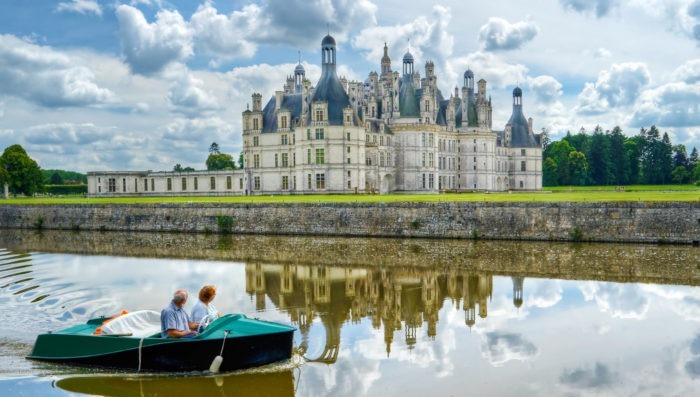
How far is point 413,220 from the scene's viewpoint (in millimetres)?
35562

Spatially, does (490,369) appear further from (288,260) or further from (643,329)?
(288,260)

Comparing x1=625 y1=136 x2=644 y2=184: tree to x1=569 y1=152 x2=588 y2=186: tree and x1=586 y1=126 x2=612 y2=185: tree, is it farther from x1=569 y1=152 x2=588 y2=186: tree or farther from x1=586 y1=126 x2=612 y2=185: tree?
x1=569 y1=152 x2=588 y2=186: tree

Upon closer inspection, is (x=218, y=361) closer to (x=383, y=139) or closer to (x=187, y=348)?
(x=187, y=348)

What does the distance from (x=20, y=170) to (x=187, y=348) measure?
251 ft

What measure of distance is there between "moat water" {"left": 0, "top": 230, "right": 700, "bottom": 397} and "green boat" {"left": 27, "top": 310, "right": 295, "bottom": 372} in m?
0.19

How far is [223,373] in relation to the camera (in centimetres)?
1157

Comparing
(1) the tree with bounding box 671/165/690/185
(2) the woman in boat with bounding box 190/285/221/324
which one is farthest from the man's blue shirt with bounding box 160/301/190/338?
(1) the tree with bounding box 671/165/690/185

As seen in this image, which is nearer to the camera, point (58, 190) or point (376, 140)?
point (376, 140)

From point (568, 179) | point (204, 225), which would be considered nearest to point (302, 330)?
point (204, 225)

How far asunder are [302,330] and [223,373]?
318 cm

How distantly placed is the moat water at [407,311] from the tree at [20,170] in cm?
5255

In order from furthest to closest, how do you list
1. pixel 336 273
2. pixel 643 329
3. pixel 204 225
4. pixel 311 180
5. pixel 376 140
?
pixel 376 140 → pixel 311 180 → pixel 204 225 → pixel 336 273 → pixel 643 329

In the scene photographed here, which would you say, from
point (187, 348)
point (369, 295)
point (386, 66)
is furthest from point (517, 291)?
point (386, 66)

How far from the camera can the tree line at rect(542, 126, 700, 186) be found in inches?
3927
